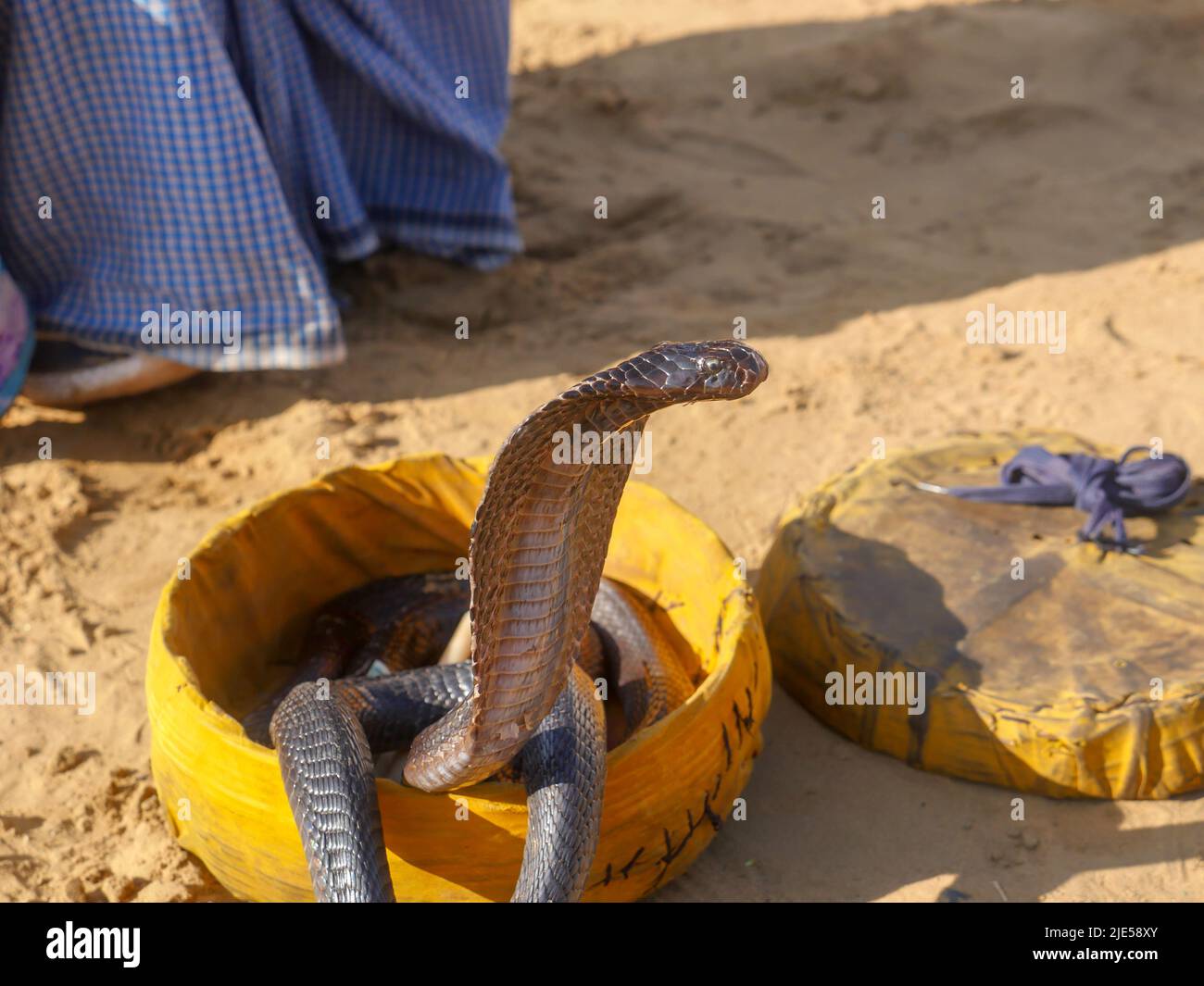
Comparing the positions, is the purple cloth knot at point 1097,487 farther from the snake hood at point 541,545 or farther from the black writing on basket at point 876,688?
the snake hood at point 541,545

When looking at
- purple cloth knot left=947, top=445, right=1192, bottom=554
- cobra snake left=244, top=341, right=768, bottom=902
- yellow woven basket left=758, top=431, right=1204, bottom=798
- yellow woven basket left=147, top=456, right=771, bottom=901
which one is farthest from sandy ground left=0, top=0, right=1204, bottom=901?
purple cloth knot left=947, top=445, right=1192, bottom=554

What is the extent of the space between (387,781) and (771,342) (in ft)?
8.66

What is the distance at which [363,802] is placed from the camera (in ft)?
6.86

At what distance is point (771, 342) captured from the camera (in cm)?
447

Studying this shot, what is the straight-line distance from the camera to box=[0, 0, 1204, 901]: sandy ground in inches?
105

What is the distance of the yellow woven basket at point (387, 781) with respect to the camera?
226 cm

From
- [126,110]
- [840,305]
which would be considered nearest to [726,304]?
[840,305]

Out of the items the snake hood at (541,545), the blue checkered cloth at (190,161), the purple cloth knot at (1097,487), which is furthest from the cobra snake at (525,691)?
the blue checkered cloth at (190,161)

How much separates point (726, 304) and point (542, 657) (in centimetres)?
294

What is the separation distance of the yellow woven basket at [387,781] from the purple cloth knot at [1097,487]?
2.70 ft

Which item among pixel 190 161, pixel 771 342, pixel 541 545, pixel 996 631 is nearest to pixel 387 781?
pixel 541 545

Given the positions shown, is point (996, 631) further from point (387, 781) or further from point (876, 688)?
point (387, 781)

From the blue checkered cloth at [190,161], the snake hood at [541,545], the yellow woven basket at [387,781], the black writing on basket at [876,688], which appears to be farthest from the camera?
the blue checkered cloth at [190,161]
